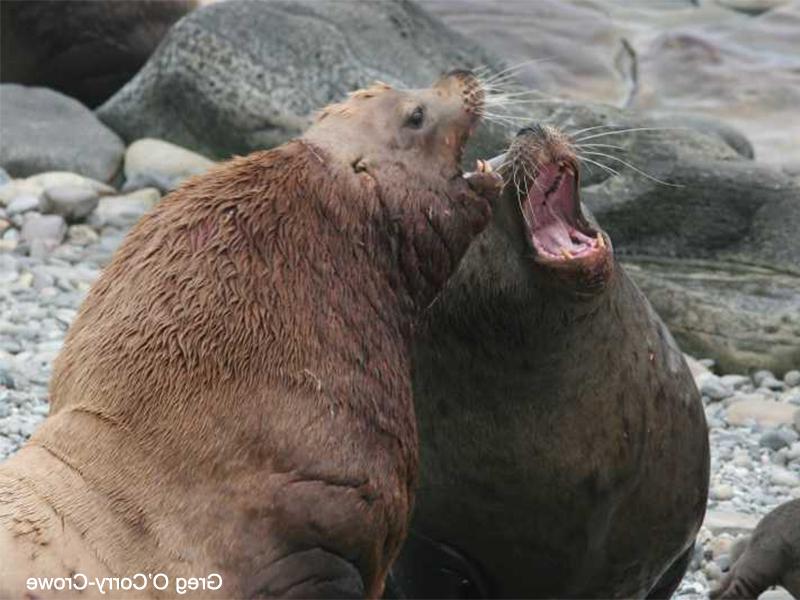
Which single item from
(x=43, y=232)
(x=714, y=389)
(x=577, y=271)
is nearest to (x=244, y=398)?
(x=577, y=271)

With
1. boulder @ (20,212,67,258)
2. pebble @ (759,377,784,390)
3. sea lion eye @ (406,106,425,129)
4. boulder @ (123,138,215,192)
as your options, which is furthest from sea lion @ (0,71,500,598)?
boulder @ (123,138,215,192)

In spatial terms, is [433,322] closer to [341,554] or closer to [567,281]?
[567,281]

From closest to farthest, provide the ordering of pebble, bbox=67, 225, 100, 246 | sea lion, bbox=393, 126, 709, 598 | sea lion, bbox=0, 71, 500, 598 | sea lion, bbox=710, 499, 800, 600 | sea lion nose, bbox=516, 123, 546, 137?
sea lion, bbox=0, 71, 500, 598 → sea lion, bbox=393, 126, 709, 598 → sea lion nose, bbox=516, 123, 546, 137 → sea lion, bbox=710, 499, 800, 600 → pebble, bbox=67, 225, 100, 246

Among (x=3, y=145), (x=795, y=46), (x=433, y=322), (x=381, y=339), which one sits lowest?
(x=795, y=46)

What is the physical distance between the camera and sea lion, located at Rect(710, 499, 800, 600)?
6.80 metres

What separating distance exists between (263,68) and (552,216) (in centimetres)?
680

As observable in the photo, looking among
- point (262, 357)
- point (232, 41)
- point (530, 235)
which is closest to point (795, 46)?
point (232, 41)

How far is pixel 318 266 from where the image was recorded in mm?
4695

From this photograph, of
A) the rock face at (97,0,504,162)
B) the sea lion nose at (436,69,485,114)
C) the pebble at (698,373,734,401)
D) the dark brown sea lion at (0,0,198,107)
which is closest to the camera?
the sea lion nose at (436,69,485,114)

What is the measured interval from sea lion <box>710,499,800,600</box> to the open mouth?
Result: 6.12ft

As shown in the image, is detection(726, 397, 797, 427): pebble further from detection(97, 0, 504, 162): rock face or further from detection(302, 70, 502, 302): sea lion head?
detection(302, 70, 502, 302): sea lion head

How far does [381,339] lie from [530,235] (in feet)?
3.20

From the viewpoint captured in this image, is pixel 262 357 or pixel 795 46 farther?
pixel 795 46

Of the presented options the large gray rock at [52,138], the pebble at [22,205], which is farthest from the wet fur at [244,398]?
the large gray rock at [52,138]
